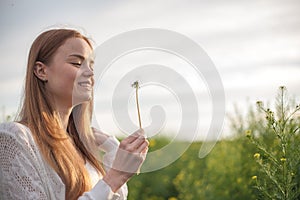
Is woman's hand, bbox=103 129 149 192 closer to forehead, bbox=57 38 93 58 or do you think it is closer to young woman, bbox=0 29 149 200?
young woman, bbox=0 29 149 200

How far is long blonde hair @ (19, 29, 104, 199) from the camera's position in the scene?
1.53 meters

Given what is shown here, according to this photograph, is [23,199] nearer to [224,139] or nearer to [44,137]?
[44,137]

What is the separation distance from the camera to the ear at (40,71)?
160cm

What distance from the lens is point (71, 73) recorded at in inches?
61.2

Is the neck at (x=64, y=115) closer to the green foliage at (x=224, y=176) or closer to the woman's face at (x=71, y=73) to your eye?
the woman's face at (x=71, y=73)

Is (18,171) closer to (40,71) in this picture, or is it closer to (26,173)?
(26,173)

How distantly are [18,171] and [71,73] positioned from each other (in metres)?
0.35

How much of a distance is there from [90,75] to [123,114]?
7.0 inches

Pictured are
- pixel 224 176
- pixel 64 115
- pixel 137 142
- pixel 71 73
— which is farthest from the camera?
pixel 224 176

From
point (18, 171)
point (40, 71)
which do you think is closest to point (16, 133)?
point (18, 171)

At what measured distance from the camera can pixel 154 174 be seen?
4758mm

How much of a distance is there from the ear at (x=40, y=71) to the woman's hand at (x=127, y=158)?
0.40m

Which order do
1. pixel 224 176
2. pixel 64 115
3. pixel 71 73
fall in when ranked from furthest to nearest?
pixel 224 176 → pixel 64 115 → pixel 71 73

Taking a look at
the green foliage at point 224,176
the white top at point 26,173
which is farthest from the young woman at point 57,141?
the green foliage at point 224,176
